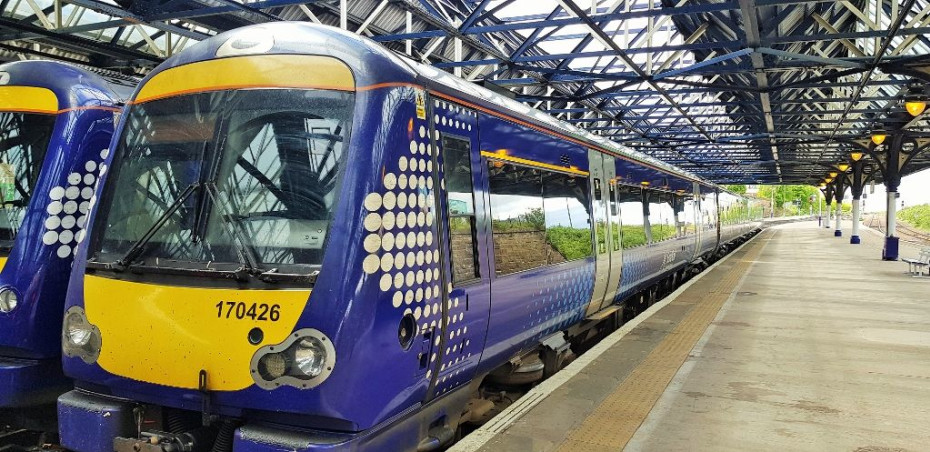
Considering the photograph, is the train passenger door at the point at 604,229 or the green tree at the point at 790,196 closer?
the train passenger door at the point at 604,229

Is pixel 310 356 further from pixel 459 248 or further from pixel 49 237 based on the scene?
pixel 49 237

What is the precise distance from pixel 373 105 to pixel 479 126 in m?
1.32

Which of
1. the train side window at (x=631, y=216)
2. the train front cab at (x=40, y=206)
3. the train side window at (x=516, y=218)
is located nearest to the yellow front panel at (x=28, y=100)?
the train front cab at (x=40, y=206)

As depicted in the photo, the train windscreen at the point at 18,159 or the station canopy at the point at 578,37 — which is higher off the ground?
the station canopy at the point at 578,37

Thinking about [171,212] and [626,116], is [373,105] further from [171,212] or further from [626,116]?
[626,116]

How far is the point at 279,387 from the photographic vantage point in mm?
3346

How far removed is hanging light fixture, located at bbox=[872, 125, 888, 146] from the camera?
73.3 feet

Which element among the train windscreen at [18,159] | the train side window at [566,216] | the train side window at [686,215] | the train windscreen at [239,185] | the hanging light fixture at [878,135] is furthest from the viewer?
the hanging light fixture at [878,135]

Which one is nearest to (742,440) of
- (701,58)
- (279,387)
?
(279,387)

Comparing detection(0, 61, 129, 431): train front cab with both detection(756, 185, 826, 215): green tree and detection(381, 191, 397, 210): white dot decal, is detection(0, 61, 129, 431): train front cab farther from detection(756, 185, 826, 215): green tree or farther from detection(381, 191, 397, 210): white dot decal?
detection(756, 185, 826, 215): green tree

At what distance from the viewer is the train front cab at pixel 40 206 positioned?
15.5 ft

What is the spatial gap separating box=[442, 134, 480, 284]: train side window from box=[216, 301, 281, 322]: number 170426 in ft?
3.93

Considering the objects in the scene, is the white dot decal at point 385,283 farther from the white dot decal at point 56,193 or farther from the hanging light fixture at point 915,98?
the hanging light fixture at point 915,98

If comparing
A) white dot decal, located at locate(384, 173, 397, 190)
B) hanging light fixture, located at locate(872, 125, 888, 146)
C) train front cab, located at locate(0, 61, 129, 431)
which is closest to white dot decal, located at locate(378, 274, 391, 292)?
white dot decal, located at locate(384, 173, 397, 190)
